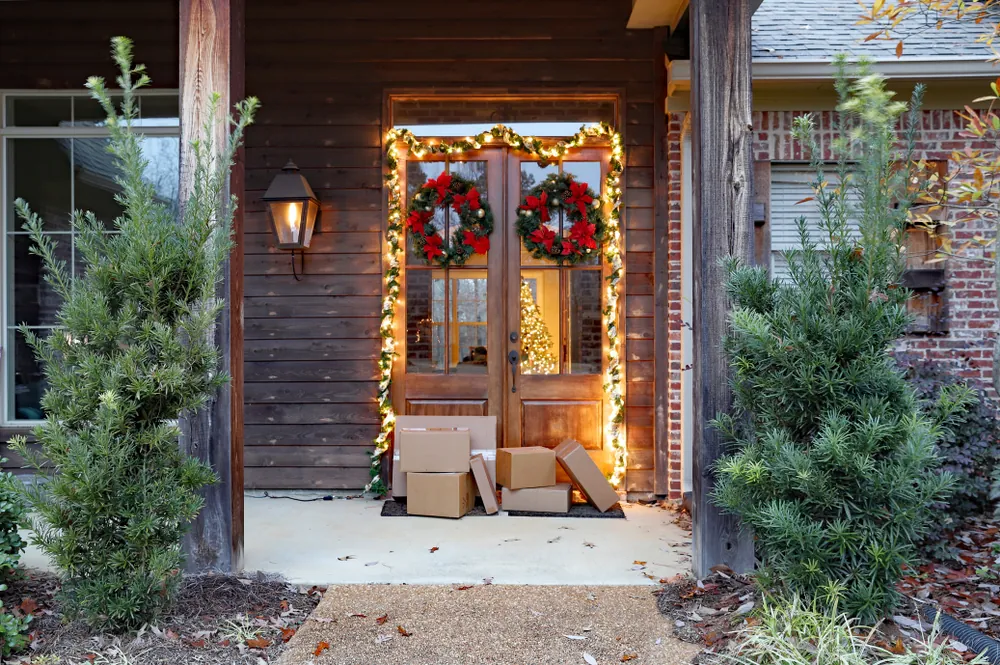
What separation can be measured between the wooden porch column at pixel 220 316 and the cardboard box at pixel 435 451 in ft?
4.30

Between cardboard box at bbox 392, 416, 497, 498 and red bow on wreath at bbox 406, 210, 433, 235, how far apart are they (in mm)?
1209

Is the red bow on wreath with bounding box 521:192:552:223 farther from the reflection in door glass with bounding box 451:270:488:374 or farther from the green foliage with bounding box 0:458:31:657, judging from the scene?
the green foliage with bounding box 0:458:31:657

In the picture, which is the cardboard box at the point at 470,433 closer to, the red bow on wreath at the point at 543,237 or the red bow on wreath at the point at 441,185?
the red bow on wreath at the point at 543,237

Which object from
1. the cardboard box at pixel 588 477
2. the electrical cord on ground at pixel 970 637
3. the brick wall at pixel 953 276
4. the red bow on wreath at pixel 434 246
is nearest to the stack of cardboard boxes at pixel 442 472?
the cardboard box at pixel 588 477

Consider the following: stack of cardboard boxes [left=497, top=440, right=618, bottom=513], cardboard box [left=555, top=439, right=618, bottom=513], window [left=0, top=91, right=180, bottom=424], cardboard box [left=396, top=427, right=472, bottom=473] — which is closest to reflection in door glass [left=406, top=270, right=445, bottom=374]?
cardboard box [left=396, top=427, right=472, bottom=473]

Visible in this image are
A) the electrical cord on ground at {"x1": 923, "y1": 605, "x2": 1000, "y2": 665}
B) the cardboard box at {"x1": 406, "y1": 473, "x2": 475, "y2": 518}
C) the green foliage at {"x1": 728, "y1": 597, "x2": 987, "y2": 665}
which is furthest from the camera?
the cardboard box at {"x1": 406, "y1": 473, "x2": 475, "y2": 518}

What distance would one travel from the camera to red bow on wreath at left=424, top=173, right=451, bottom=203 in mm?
4750

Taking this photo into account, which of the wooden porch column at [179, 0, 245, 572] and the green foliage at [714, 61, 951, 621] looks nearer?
the green foliage at [714, 61, 951, 621]

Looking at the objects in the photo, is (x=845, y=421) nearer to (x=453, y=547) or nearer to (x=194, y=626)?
(x=453, y=547)

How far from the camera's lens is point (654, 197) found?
4.75 meters

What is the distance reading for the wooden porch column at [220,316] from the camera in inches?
121

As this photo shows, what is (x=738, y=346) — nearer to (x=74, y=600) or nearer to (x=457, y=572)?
(x=457, y=572)

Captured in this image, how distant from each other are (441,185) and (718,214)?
219 cm

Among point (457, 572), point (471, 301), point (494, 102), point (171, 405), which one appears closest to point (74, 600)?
point (171, 405)
